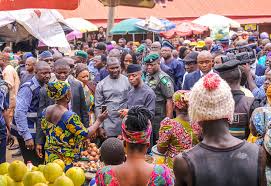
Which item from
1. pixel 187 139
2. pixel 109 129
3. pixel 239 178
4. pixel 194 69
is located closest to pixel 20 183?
pixel 187 139

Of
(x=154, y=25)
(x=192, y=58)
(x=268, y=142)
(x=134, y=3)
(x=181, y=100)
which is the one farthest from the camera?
(x=154, y=25)

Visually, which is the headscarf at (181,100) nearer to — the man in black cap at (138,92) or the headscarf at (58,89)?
the headscarf at (58,89)

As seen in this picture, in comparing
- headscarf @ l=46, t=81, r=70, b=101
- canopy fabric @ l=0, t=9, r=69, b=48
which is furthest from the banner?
canopy fabric @ l=0, t=9, r=69, b=48

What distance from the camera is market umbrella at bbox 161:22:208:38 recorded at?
74.3 feet

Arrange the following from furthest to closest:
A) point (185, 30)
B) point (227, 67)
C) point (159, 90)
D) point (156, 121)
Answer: point (185, 30) → point (159, 90) → point (156, 121) → point (227, 67)

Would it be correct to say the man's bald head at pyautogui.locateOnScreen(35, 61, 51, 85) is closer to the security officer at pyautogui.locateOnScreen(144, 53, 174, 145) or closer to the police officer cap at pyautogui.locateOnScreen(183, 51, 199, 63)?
the security officer at pyautogui.locateOnScreen(144, 53, 174, 145)

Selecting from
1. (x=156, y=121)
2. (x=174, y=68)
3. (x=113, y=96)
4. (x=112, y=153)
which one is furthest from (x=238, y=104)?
(x=174, y=68)

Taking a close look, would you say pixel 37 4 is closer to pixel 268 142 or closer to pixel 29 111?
pixel 268 142

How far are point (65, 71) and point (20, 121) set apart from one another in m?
0.96

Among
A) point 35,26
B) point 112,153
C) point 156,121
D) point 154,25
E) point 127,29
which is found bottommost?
point 156,121

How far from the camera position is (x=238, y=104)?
5.32 m

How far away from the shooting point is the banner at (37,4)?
427 centimetres

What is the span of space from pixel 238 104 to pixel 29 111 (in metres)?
3.19

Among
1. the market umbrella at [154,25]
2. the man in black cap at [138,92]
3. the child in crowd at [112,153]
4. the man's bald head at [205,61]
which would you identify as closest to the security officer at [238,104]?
the child in crowd at [112,153]
